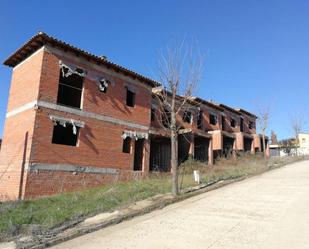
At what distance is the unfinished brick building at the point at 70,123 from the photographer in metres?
16.0

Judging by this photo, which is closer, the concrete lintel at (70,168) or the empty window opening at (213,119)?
the concrete lintel at (70,168)

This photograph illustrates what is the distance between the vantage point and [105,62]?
776 inches

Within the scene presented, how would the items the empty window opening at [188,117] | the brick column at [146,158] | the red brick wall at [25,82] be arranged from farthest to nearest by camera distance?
1. the empty window opening at [188,117]
2. the brick column at [146,158]
3. the red brick wall at [25,82]

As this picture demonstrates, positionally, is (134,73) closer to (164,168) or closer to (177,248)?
(164,168)

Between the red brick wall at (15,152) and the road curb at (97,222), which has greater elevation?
the red brick wall at (15,152)

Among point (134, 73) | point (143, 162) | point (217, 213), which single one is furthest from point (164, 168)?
point (217, 213)

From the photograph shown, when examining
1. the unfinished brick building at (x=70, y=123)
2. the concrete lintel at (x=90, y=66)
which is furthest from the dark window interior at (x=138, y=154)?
the concrete lintel at (x=90, y=66)

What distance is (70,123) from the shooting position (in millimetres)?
17406

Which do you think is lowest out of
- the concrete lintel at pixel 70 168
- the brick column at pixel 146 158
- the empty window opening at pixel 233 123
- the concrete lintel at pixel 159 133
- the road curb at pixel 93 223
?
the road curb at pixel 93 223

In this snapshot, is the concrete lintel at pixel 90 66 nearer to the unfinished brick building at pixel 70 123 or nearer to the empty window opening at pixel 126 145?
the unfinished brick building at pixel 70 123

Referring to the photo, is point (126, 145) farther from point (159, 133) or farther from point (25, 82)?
point (25, 82)

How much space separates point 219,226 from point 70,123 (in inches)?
421

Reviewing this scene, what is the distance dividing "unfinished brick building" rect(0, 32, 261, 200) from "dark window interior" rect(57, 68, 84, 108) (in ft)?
0.20

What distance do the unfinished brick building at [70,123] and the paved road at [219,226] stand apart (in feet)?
21.9
